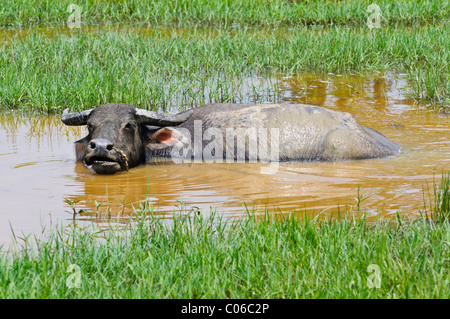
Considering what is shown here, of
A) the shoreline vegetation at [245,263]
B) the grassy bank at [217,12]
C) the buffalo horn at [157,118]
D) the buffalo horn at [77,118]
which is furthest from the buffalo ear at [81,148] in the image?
the grassy bank at [217,12]

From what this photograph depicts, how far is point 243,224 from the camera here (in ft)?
13.8

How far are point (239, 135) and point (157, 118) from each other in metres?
0.82

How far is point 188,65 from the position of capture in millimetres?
9711

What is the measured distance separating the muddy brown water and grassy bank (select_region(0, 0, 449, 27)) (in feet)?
21.1

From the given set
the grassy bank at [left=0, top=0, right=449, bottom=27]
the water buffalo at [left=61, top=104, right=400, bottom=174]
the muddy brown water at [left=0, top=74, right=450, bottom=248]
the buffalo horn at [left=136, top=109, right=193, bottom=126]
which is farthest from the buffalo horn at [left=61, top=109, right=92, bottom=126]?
the grassy bank at [left=0, top=0, right=449, bottom=27]

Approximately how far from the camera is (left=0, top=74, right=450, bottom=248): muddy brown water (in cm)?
493

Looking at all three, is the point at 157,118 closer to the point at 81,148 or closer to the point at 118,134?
the point at 118,134

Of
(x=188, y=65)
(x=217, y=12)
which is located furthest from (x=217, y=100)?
(x=217, y=12)

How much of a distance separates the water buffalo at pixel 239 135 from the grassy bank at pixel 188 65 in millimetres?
1424

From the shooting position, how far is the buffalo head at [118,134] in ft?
20.3

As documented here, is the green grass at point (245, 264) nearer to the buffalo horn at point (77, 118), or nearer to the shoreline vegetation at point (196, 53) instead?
the buffalo horn at point (77, 118)

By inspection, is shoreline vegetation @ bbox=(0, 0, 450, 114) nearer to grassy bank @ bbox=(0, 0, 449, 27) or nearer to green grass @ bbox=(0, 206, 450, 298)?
grassy bank @ bbox=(0, 0, 449, 27)

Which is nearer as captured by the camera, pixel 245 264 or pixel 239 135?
pixel 245 264
